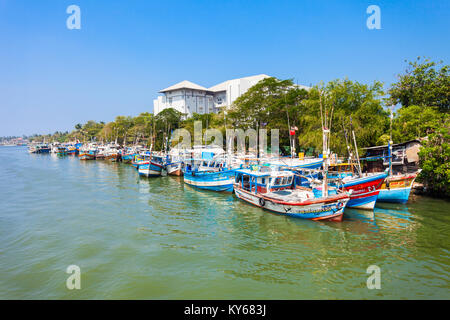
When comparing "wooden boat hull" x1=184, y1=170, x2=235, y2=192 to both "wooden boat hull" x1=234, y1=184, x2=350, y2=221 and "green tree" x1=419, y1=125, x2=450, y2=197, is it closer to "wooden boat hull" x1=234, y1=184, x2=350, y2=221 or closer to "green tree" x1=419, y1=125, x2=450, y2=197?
"wooden boat hull" x1=234, y1=184, x2=350, y2=221

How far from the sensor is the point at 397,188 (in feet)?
65.3

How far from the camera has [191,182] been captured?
29016 millimetres

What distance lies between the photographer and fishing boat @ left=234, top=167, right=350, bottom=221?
50.7ft

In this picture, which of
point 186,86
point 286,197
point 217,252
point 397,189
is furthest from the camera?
point 186,86

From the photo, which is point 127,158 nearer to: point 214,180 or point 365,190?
point 214,180

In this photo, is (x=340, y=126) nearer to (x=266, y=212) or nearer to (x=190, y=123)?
(x=266, y=212)

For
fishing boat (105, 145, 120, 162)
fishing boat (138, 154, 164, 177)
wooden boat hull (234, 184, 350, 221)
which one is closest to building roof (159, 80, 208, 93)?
fishing boat (105, 145, 120, 162)

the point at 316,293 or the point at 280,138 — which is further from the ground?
the point at 280,138

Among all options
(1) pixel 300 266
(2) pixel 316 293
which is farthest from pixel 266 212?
(2) pixel 316 293

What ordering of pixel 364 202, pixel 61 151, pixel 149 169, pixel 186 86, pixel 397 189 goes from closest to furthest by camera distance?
1. pixel 364 202
2. pixel 397 189
3. pixel 149 169
4. pixel 186 86
5. pixel 61 151

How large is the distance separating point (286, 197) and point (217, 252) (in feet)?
24.8

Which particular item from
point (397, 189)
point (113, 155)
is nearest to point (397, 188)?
point (397, 189)

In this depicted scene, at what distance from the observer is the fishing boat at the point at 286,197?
15.5 meters

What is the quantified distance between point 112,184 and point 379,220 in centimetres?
2703
